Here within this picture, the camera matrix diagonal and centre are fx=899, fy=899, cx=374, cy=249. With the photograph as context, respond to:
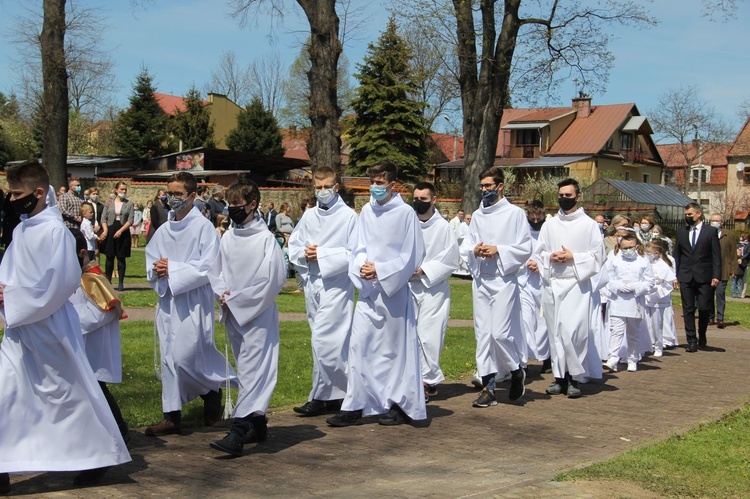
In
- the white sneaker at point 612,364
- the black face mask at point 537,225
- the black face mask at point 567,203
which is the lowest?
the white sneaker at point 612,364

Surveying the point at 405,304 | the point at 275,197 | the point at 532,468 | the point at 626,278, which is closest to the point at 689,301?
the point at 626,278

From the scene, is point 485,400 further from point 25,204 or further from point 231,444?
point 25,204

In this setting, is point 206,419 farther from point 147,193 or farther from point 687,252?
point 147,193

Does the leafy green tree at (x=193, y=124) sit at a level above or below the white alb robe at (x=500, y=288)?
above

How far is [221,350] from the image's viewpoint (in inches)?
460

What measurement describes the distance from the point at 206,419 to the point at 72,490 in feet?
7.50

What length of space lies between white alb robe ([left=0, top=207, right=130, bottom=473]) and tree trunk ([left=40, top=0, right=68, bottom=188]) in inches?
780

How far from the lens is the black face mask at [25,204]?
623cm

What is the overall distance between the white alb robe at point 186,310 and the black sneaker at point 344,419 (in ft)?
3.60

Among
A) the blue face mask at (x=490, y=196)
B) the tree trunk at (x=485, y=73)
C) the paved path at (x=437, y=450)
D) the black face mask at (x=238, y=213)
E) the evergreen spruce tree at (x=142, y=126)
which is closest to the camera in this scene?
the paved path at (x=437, y=450)

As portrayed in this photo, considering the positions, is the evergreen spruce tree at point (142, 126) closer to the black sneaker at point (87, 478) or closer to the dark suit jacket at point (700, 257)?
the dark suit jacket at point (700, 257)

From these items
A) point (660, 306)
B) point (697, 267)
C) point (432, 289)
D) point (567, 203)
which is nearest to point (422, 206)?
Result: point (432, 289)

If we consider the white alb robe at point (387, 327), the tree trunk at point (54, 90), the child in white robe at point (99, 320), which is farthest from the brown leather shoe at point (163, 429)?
the tree trunk at point (54, 90)

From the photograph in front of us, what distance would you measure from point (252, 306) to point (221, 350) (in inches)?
182
